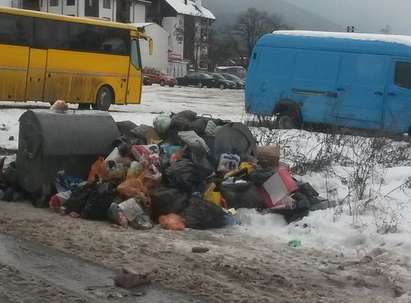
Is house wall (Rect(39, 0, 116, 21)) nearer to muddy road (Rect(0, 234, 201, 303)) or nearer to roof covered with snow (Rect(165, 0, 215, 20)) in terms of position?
roof covered with snow (Rect(165, 0, 215, 20))

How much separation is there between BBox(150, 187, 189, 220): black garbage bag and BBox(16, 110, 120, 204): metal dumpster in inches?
57.7

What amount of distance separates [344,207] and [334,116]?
31.5ft

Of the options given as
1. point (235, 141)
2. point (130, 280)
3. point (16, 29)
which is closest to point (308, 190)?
point (235, 141)

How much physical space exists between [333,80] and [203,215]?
34.1ft

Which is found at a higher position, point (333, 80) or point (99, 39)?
point (99, 39)

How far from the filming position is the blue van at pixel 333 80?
649 inches

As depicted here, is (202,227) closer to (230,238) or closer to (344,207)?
(230,238)

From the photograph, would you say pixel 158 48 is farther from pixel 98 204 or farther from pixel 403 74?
pixel 98 204

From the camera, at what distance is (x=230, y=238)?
7.38 m

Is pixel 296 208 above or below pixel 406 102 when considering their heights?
below

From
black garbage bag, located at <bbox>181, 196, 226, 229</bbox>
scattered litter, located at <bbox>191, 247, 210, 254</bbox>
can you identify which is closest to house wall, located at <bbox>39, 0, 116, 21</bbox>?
black garbage bag, located at <bbox>181, 196, 226, 229</bbox>

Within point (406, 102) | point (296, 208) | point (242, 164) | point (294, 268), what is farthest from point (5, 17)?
point (294, 268)

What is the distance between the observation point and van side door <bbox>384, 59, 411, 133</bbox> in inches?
643

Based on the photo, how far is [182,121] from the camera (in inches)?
374
